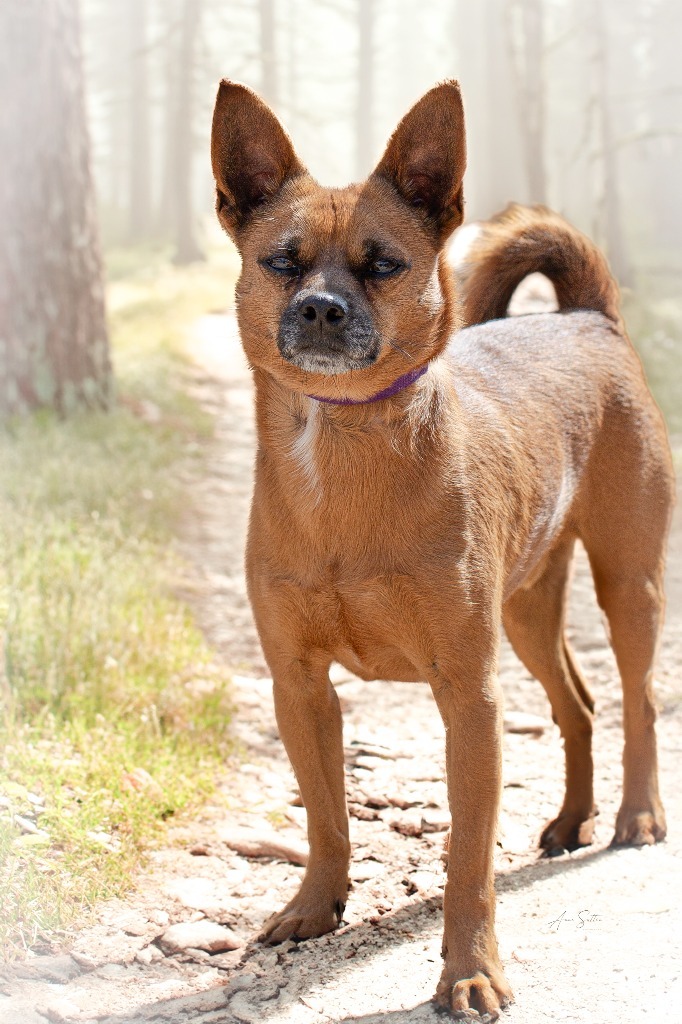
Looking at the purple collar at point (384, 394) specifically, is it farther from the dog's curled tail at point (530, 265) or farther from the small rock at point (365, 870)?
the small rock at point (365, 870)

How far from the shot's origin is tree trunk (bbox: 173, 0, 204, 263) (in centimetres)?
2242

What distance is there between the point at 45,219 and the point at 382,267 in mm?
7018

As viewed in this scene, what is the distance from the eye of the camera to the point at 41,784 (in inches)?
157

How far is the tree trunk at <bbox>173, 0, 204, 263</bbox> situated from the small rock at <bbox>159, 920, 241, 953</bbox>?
806 inches

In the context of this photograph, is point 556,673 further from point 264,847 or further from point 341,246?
point 341,246

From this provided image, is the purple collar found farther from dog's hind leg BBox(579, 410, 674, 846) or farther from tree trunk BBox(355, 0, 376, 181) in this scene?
tree trunk BBox(355, 0, 376, 181)

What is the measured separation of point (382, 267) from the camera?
3.05m

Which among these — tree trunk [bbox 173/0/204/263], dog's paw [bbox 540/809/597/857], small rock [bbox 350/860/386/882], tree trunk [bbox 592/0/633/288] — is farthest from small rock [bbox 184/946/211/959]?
tree trunk [bbox 173/0/204/263]

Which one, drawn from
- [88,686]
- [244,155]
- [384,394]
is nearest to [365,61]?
[88,686]

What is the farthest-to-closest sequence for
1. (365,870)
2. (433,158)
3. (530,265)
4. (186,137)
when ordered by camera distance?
(186,137) → (530,265) → (365,870) → (433,158)

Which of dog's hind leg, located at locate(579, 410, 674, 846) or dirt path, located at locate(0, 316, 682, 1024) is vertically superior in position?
dog's hind leg, located at locate(579, 410, 674, 846)

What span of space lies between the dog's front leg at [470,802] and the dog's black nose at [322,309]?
38.1 inches

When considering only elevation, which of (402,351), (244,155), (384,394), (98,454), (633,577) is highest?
(244,155)

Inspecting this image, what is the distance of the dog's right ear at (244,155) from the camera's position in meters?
3.23
